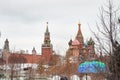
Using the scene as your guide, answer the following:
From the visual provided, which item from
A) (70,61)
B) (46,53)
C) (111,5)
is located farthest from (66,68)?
(46,53)

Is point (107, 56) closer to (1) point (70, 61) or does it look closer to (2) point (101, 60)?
(2) point (101, 60)

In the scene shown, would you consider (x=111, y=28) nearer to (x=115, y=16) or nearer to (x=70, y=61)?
(x=115, y=16)

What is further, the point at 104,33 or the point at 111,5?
the point at 111,5

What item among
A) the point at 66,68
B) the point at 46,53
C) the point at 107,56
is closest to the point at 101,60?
the point at 107,56

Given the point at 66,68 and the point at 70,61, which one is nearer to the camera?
the point at 66,68

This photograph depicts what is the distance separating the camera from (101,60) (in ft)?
39.2

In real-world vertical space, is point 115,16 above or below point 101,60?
above

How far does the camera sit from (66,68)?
143 ft

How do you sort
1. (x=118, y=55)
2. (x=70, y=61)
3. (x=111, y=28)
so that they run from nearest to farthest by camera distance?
(x=118, y=55), (x=111, y=28), (x=70, y=61)

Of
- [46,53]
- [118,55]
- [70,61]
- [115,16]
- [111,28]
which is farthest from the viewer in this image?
[46,53]

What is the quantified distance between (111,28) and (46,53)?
291ft

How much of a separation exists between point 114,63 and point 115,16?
2.27m

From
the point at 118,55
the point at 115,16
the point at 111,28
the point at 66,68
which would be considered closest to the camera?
the point at 118,55

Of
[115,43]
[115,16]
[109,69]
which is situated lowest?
[109,69]
